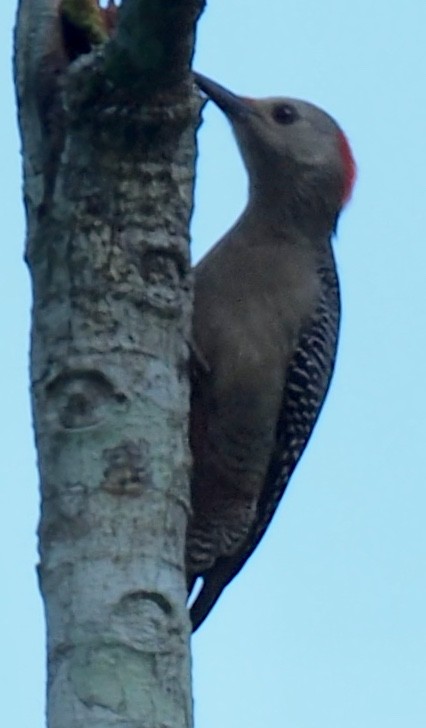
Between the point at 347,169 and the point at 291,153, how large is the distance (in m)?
0.29

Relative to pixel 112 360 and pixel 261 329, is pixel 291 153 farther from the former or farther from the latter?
pixel 112 360

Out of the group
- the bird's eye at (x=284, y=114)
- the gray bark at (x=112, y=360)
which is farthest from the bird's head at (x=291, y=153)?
the gray bark at (x=112, y=360)

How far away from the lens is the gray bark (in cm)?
317

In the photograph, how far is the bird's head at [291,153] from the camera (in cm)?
656

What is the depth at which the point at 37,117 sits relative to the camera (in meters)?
3.87

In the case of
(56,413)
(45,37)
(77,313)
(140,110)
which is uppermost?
(45,37)

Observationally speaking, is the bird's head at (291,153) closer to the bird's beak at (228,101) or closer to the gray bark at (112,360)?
the bird's beak at (228,101)

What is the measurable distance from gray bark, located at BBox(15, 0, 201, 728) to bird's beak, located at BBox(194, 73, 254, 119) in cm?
266

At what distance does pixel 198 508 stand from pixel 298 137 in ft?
5.56

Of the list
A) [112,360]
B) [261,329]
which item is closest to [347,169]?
[261,329]

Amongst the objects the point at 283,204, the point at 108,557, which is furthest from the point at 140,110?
the point at 283,204

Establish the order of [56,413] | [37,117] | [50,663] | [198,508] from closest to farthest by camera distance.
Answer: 1. [50,663]
2. [56,413]
3. [37,117]
4. [198,508]

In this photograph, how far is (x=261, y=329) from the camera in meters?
6.03

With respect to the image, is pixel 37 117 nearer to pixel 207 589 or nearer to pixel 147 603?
pixel 147 603
